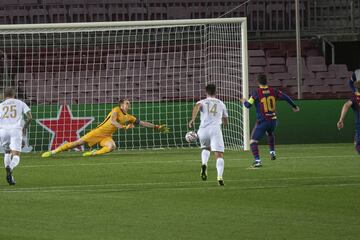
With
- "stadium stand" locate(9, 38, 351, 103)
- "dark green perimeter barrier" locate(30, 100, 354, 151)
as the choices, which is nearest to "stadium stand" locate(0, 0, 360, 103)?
"stadium stand" locate(9, 38, 351, 103)

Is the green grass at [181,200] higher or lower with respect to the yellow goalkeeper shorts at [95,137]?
lower

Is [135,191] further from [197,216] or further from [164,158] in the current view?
[164,158]

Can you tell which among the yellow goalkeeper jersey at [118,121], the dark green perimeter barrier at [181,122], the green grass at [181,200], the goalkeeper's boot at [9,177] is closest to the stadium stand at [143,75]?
the dark green perimeter barrier at [181,122]

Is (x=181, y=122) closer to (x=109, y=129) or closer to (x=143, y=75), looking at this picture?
(x=143, y=75)

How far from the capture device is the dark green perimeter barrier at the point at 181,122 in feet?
98.2

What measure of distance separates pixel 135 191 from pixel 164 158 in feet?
28.5

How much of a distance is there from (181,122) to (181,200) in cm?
1536

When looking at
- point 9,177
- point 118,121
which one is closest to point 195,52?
point 118,121

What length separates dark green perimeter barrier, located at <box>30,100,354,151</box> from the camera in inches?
1179

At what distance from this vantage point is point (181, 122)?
100ft

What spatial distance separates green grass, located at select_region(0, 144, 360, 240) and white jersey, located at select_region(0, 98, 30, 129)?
3.44 ft

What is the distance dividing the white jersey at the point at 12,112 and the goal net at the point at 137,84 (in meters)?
8.12

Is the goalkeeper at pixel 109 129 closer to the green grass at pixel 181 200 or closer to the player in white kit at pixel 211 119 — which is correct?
the green grass at pixel 181 200

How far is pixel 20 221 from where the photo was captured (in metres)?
12.9
